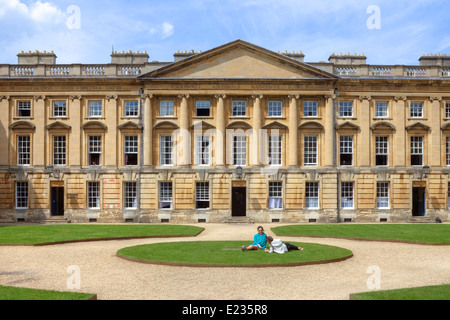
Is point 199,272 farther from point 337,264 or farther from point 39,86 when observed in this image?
point 39,86

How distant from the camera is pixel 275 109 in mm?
36500

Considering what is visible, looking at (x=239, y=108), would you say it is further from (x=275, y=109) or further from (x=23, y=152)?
(x=23, y=152)

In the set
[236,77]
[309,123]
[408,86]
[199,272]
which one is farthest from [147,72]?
[199,272]

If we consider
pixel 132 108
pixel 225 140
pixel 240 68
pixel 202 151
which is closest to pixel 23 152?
pixel 132 108

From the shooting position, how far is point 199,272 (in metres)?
13.9

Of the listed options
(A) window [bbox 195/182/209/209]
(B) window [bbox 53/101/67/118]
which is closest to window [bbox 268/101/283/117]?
(A) window [bbox 195/182/209/209]

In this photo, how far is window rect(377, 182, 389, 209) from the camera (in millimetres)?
36625

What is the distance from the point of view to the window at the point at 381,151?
3694 cm

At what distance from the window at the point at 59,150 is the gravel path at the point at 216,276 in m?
18.7

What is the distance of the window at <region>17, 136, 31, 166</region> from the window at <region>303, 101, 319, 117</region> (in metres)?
23.4

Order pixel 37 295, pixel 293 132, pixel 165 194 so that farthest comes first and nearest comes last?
1. pixel 165 194
2. pixel 293 132
3. pixel 37 295

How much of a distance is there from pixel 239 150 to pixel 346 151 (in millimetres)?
9058

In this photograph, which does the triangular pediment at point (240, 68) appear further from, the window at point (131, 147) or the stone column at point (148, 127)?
the window at point (131, 147)

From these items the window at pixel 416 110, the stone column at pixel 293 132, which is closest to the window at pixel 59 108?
the stone column at pixel 293 132
